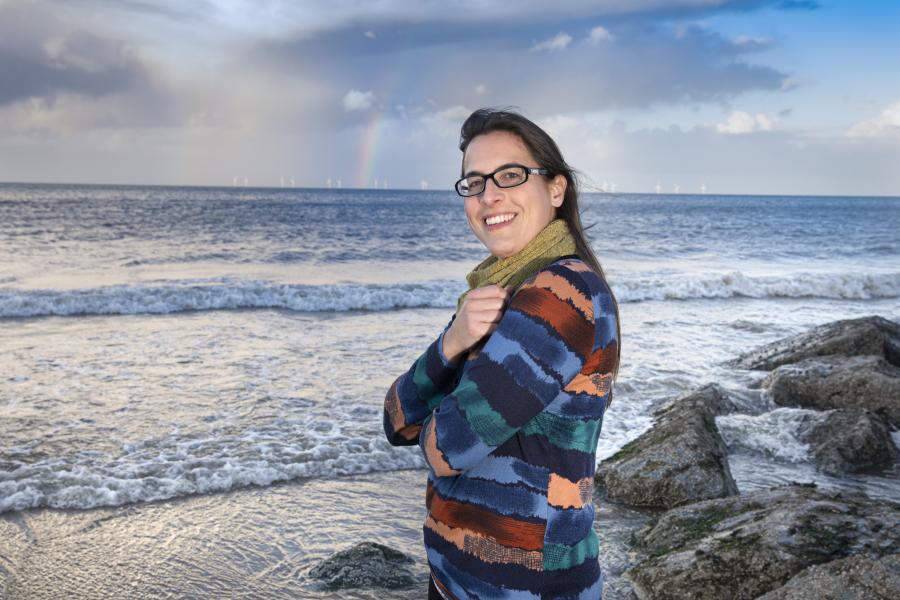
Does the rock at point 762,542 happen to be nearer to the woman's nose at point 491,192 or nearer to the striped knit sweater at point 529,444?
the striped knit sweater at point 529,444

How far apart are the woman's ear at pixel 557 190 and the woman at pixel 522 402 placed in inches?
0.9

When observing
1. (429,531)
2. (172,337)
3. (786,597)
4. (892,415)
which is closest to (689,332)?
(892,415)

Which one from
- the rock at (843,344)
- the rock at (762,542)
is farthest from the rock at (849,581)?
the rock at (843,344)

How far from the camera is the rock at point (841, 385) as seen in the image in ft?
24.2

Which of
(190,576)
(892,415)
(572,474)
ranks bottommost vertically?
(190,576)

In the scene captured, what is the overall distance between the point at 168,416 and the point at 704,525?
19.4 feet

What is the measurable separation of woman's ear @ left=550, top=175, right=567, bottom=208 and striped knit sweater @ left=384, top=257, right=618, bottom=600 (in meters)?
0.34

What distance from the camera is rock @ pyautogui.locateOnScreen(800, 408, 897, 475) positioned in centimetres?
618

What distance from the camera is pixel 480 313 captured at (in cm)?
165

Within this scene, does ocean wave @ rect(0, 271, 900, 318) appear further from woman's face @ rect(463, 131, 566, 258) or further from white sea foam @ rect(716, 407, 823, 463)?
woman's face @ rect(463, 131, 566, 258)

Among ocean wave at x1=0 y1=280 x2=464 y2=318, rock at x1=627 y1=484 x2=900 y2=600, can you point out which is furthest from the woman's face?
ocean wave at x1=0 y1=280 x2=464 y2=318

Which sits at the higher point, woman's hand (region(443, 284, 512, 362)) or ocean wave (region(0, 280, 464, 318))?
woman's hand (region(443, 284, 512, 362))

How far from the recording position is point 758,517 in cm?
383

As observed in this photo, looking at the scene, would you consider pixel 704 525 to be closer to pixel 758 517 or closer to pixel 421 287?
pixel 758 517
